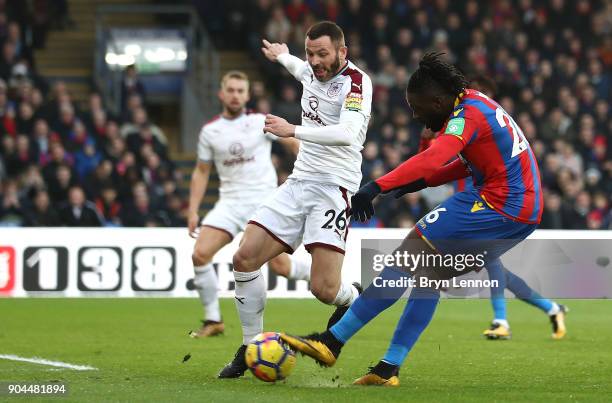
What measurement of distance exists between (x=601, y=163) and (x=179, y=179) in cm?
727

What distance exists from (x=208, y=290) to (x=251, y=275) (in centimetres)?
328

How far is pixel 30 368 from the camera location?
8.48m

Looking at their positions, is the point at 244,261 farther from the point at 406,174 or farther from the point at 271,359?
the point at 406,174

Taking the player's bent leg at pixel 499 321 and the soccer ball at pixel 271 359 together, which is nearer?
the soccer ball at pixel 271 359

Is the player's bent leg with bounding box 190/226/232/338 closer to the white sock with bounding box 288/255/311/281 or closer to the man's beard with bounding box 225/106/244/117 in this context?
the white sock with bounding box 288/255/311/281

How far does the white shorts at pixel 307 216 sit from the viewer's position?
8195 millimetres

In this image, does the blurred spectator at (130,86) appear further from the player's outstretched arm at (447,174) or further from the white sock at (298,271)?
the player's outstretched arm at (447,174)

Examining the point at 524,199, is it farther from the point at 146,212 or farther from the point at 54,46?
the point at 54,46

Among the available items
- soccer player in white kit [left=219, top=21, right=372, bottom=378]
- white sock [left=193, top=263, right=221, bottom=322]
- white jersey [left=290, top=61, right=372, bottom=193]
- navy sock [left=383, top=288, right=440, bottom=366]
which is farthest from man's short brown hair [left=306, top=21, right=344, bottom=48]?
white sock [left=193, top=263, right=221, bottom=322]

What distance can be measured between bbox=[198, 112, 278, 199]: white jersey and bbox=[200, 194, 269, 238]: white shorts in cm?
7

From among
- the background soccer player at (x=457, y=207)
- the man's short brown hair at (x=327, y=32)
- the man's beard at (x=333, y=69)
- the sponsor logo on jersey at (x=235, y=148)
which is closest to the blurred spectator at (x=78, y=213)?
the sponsor logo on jersey at (x=235, y=148)

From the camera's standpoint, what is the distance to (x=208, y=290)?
11453 millimetres

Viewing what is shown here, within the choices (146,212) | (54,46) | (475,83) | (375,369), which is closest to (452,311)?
(475,83)

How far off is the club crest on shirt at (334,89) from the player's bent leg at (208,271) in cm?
322
